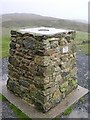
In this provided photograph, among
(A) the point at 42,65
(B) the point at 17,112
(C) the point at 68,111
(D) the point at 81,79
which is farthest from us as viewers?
(D) the point at 81,79

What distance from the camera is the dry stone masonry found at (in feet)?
18.2

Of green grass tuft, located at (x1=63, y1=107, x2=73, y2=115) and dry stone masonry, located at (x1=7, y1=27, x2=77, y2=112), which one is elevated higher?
dry stone masonry, located at (x1=7, y1=27, x2=77, y2=112)

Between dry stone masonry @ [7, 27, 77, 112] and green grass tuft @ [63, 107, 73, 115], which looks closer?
dry stone masonry @ [7, 27, 77, 112]

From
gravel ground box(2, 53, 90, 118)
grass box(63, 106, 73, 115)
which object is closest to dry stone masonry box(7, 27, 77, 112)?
grass box(63, 106, 73, 115)

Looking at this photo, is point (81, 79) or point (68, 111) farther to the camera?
point (81, 79)

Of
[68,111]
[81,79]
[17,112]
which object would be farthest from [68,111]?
[81,79]

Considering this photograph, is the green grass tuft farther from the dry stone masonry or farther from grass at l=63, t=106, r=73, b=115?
the dry stone masonry

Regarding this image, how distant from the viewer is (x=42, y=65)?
5.53 m

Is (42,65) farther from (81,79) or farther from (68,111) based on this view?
(81,79)

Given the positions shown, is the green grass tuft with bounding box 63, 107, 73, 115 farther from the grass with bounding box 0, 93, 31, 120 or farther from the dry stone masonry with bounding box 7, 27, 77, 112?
the grass with bounding box 0, 93, 31, 120

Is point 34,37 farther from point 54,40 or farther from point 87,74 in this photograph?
point 87,74

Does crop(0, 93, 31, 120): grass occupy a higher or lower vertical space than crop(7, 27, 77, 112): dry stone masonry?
lower

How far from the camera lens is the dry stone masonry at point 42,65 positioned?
5.56 m

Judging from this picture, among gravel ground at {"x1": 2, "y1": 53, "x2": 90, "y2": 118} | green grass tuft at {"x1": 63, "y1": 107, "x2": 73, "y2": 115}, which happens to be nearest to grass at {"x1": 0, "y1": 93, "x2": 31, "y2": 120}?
gravel ground at {"x1": 2, "y1": 53, "x2": 90, "y2": 118}
